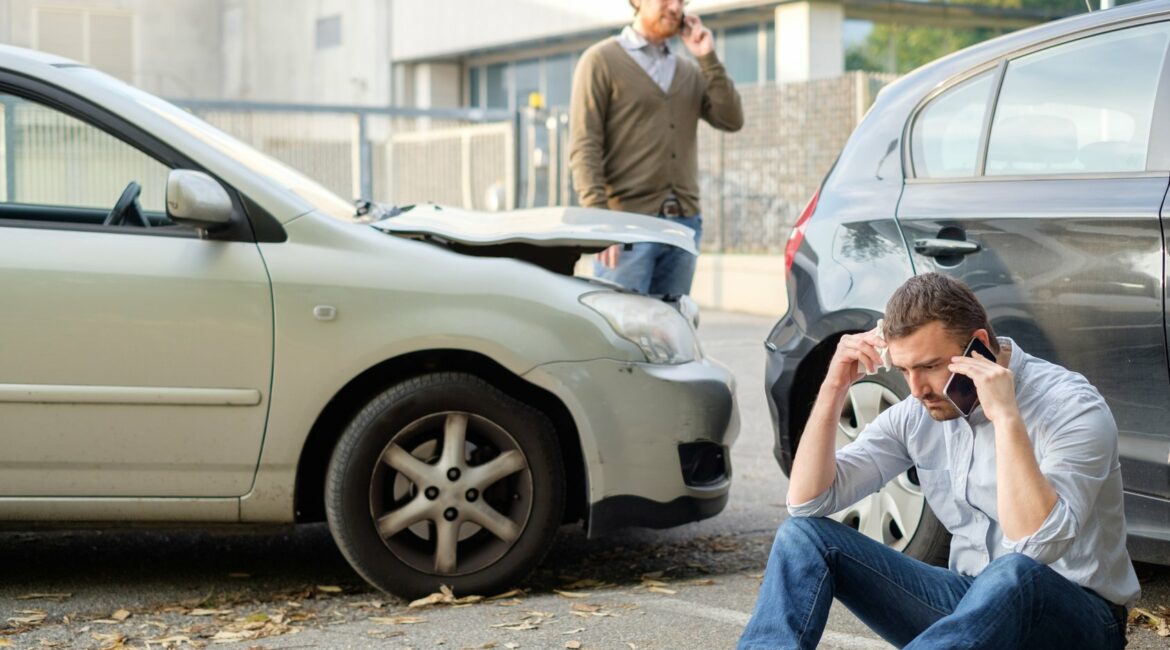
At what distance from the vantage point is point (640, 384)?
480cm

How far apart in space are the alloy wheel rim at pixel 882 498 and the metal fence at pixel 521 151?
33.5ft

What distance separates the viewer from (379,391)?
4.80m

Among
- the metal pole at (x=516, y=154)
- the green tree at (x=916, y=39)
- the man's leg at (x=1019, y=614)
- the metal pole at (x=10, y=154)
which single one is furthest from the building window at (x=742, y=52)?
the man's leg at (x=1019, y=614)

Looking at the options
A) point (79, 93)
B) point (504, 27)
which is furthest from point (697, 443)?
point (504, 27)

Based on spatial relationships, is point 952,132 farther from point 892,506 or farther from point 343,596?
point 343,596

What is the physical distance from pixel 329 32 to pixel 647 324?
2714cm

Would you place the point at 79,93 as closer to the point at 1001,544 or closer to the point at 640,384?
the point at 640,384

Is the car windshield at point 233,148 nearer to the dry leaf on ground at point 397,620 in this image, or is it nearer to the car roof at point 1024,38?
the dry leaf on ground at point 397,620

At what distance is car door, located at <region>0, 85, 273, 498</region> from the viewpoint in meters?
4.59

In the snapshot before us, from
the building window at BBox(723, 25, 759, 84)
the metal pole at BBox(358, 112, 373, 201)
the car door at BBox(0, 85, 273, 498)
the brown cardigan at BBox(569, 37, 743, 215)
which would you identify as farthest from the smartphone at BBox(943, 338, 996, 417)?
the building window at BBox(723, 25, 759, 84)

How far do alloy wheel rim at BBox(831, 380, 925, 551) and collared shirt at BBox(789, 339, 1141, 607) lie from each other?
3.30ft

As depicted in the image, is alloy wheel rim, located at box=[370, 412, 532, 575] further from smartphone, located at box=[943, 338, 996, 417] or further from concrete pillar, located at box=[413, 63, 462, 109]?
concrete pillar, located at box=[413, 63, 462, 109]

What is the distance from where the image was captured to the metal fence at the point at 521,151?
15008 millimetres

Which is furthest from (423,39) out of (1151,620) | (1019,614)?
(1019,614)
